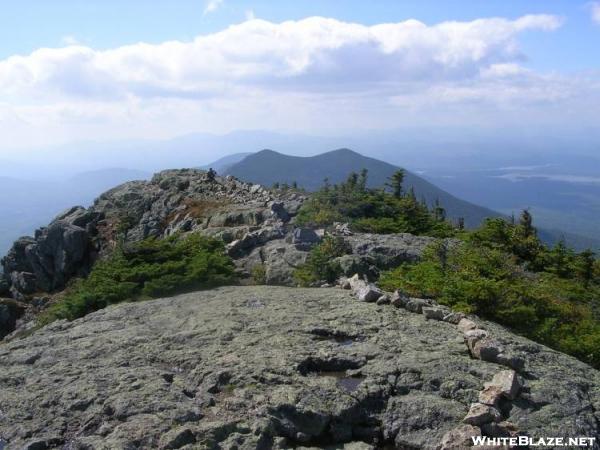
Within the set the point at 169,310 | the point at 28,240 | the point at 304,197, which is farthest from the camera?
the point at 28,240

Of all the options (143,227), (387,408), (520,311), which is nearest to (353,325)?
(387,408)

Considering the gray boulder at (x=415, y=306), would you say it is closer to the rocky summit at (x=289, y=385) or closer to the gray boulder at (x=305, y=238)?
the rocky summit at (x=289, y=385)

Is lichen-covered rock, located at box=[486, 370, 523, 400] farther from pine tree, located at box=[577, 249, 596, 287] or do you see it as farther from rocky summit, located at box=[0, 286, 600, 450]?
pine tree, located at box=[577, 249, 596, 287]

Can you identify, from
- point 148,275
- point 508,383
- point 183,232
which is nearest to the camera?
point 508,383

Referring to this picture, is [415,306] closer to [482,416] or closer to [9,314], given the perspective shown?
[482,416]

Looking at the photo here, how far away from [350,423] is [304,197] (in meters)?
29.3

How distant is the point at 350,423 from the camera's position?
337 inches

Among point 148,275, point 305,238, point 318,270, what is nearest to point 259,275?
point 318,270

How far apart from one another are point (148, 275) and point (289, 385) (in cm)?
1068

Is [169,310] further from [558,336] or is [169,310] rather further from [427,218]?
[427,218]

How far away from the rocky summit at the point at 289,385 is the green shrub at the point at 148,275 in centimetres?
448

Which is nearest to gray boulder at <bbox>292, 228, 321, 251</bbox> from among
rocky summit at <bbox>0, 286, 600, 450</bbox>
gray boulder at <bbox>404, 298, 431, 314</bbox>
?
gray boulder at <bbox>404, 298, 431, 314</bbox>

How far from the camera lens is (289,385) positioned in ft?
30.3

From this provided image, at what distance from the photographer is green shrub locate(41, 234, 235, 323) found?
17.3 meters
